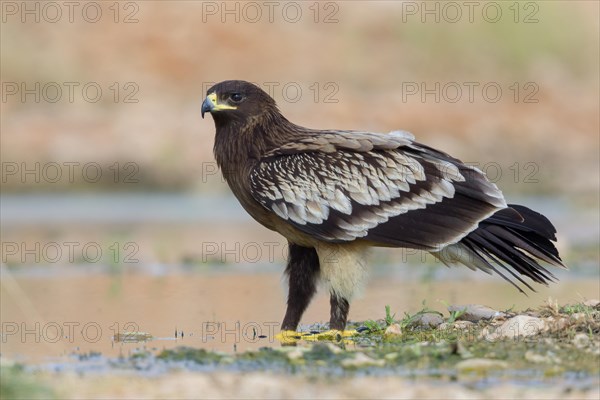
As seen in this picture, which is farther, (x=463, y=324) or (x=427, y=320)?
(x=427, y=320)

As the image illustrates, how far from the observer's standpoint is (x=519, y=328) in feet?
27.7

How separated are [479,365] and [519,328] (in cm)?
141

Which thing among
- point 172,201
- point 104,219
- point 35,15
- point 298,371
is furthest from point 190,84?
point 298,371

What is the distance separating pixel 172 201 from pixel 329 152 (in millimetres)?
12483

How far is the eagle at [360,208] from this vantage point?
9.21 m

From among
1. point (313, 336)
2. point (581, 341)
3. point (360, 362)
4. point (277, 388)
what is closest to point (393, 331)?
point (313, 336)

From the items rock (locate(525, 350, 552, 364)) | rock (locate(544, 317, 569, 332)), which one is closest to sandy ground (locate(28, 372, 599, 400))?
rock (locate(525, 350, 552, 364))

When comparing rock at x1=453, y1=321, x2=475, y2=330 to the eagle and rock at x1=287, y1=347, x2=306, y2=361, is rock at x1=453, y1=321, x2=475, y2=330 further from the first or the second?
rock at x1=287, y1=347, x2=306, y2=361

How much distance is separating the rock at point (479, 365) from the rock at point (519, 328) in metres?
1.19

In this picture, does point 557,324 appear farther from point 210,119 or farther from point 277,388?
point 210,119

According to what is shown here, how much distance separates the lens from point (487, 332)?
28.6 feet

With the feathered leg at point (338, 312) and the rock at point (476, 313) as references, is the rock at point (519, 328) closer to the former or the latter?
the rock at point (476, 313)

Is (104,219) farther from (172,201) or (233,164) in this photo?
(233,164)

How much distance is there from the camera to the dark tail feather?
9234mm
